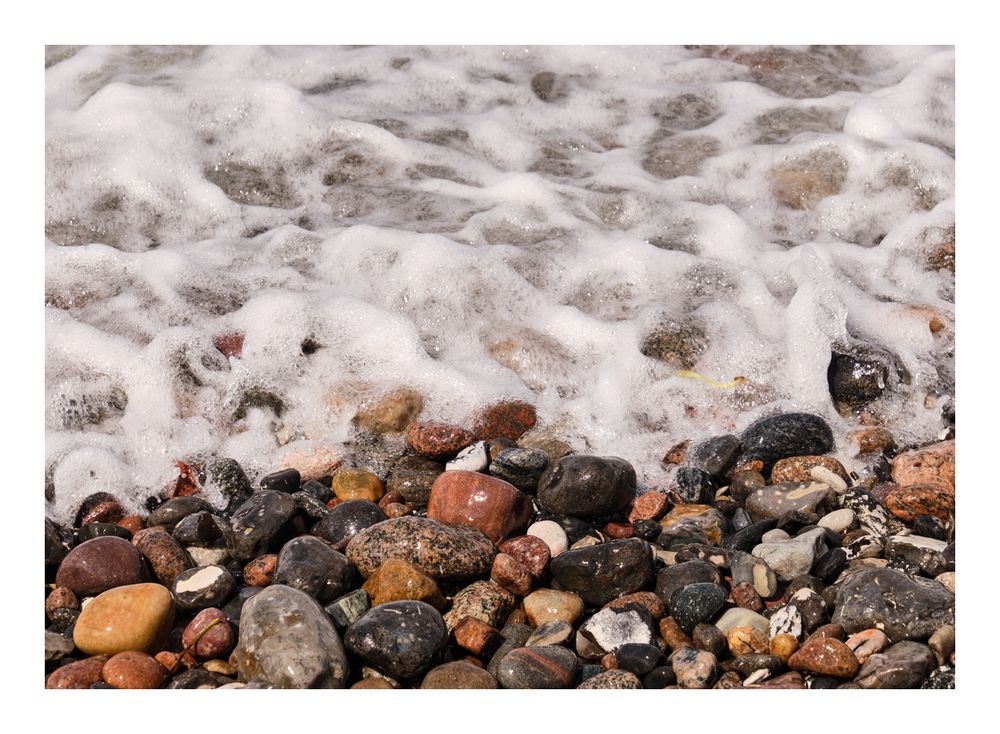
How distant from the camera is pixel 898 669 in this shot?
91.7 inches

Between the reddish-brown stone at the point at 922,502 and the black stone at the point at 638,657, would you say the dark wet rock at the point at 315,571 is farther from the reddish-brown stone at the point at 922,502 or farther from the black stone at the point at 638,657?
the reddish-brown stone at the point at 922,502

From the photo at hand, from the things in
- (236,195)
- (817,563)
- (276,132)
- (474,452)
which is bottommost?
(817,563)

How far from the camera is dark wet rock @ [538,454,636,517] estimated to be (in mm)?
3070

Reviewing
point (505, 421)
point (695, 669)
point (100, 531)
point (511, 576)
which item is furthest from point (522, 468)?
point (100, 531)

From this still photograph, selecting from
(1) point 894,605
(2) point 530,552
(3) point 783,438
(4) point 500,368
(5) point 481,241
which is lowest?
(1) point 894,605

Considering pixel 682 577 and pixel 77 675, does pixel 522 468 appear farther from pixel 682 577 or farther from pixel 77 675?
pixel 77 675

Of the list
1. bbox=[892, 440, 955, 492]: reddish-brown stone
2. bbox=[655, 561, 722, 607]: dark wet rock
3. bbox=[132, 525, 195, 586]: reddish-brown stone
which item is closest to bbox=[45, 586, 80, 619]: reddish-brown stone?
bbox=[132, 525, 195, 586]: reddish-brown stone

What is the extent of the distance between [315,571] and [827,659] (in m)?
1.45

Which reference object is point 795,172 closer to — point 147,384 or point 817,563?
point 817,563

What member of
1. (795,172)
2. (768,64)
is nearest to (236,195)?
(795,172)

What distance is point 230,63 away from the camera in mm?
5773

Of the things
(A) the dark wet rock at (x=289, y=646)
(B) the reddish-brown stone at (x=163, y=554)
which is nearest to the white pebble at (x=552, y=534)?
(A) the dark wet rock at (x=289, y=646)

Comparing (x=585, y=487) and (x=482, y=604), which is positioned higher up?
(x=585, y=487)

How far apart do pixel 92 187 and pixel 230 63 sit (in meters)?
1.39
